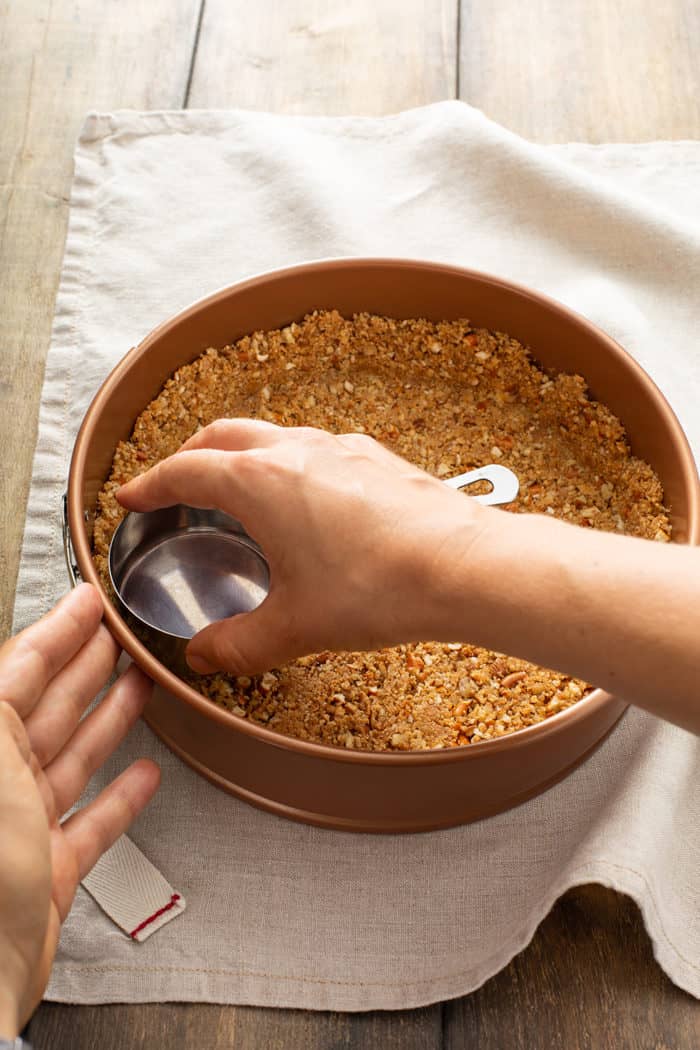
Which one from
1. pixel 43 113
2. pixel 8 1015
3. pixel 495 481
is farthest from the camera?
pixel 43 113

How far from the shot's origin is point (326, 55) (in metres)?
1.49

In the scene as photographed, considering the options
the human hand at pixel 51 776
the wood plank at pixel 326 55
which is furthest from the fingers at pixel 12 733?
the wood plank at pixel 326 55

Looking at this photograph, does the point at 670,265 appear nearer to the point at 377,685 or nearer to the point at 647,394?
the point at 647,394

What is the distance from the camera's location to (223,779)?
97cm

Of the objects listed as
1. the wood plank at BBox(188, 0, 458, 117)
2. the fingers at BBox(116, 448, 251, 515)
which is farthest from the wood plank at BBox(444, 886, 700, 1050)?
the wood plank at BBox(188, 0, 458, 117)

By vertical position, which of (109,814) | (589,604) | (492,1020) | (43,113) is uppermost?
(43,113)

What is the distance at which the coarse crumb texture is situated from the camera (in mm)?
980

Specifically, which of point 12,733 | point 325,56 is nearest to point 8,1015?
point 12,733

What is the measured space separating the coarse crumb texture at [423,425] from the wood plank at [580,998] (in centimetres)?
21

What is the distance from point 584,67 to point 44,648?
3.76 ft

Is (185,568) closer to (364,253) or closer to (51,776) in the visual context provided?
(51,776)

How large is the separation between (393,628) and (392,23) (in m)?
1.09

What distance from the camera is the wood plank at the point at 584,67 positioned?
1.44 metres

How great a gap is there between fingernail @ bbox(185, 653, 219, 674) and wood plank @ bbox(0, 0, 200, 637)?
0.35 meters
